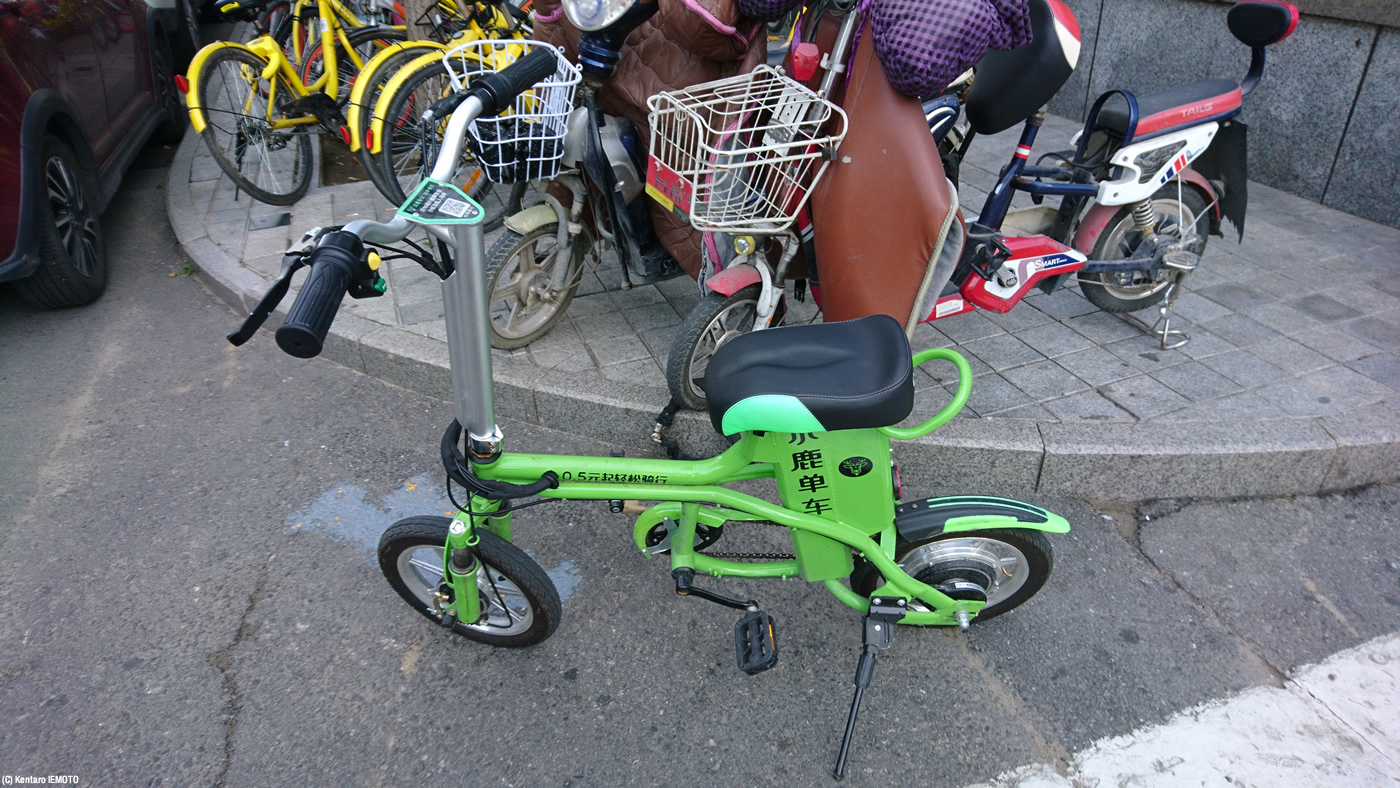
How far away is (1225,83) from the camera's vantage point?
11.8ft

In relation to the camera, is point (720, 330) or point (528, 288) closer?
point (720, 330)

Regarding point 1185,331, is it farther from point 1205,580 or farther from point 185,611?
point 185,611

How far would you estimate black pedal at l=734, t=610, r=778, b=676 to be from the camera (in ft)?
7.36

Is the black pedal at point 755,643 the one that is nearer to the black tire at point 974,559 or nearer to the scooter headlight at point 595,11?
the black tire at point 974,559

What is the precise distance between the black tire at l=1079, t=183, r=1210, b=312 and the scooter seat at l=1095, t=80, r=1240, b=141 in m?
0.33

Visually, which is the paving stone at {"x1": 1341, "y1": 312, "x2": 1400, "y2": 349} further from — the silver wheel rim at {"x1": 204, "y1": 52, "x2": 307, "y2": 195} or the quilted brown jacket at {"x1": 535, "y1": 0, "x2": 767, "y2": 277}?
the silver wheel rim at {"x1": 204, "y1": 52, "x2": 307, "y2": 195}

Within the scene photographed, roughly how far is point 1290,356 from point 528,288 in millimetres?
3292

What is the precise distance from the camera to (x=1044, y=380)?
347cm

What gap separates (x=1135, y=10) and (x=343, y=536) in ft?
20.8

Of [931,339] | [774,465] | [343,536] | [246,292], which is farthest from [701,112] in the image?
[246,292]

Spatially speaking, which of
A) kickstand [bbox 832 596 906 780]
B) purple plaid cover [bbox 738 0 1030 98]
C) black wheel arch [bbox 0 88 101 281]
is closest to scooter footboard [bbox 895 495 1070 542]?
kickstand [bbox 832 596 906 780]

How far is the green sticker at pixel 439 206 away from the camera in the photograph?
158 centimetres

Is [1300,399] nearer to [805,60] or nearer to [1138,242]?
[1138,242]

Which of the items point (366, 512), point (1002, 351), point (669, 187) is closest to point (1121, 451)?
point (1002, 351)
